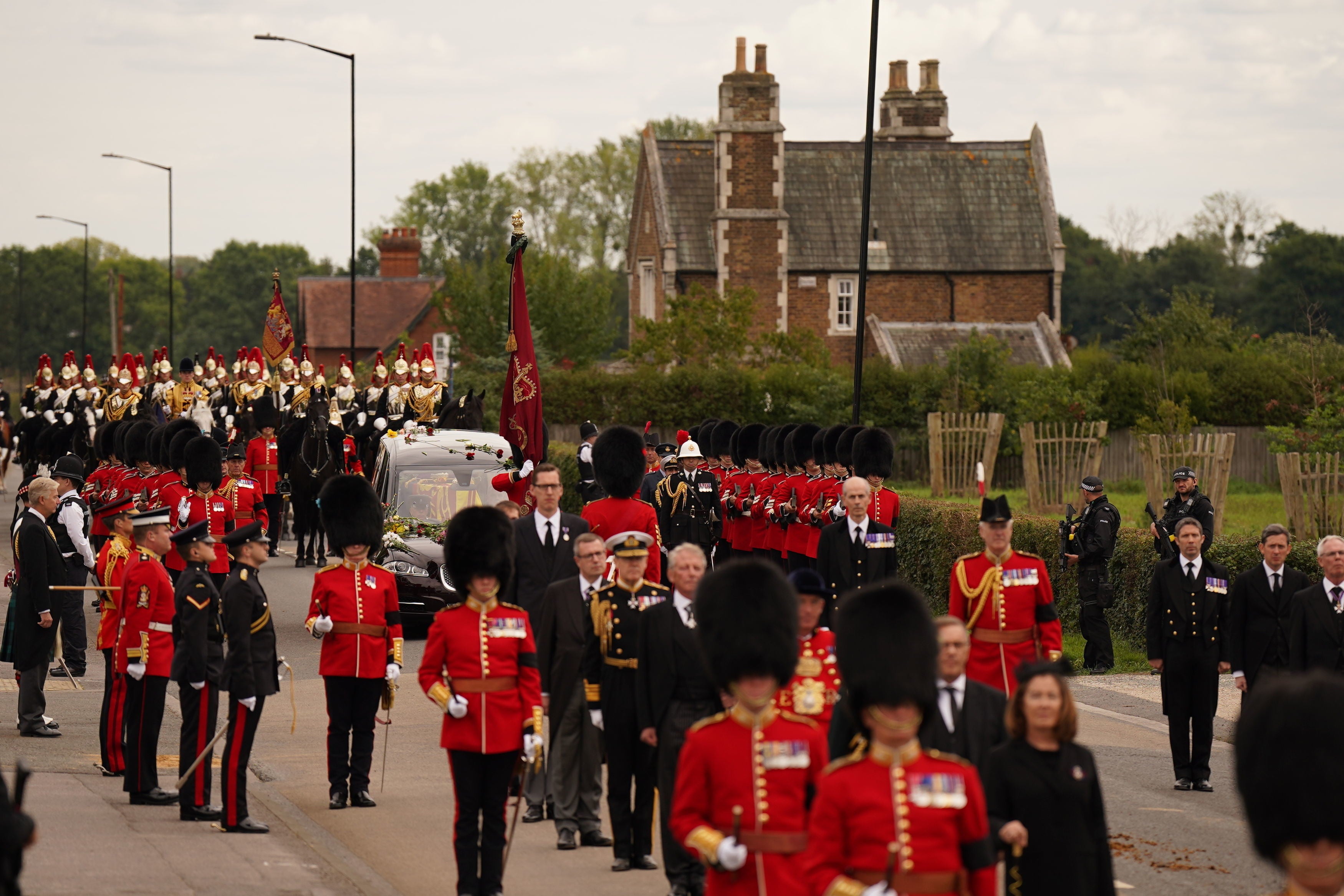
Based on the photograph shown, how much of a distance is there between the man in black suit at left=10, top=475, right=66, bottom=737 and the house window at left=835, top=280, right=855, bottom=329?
41.9 m

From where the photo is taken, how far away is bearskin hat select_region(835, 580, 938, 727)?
537cm

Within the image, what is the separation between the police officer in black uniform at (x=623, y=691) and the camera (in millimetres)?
8945

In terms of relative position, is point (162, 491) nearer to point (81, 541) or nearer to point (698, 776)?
point (81, 541)

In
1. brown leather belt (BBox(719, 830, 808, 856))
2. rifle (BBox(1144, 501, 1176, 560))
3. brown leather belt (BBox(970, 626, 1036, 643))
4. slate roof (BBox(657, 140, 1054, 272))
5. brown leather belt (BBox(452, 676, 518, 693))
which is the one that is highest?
slate roof (BBox(657, 140, 1054, 272))

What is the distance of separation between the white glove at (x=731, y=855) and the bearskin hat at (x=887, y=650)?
1.86ft

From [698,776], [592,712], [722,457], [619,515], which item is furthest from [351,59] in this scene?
[698,776]

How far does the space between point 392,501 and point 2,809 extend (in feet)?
44.3

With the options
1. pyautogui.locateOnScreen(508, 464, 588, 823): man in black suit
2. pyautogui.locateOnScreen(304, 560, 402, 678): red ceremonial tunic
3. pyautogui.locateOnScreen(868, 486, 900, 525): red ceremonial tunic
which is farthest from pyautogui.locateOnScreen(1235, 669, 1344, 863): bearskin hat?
pyautogui.locateOnScreen(868, 486, 900, 525): red ceremonial tunic

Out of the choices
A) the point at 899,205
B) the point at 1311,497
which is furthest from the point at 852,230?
the point at 1311,497

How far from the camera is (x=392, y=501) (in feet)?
60.7

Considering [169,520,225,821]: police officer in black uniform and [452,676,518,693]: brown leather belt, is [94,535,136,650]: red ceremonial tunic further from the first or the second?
[452,676,518,693]: brown leather belt

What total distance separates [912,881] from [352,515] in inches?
231

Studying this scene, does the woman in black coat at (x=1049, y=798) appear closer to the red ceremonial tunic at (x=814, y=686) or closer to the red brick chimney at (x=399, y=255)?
the red ceremonial tunic at (x=814, y=686)

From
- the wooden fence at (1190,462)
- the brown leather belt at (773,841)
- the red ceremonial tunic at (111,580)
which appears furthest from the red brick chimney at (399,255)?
the brown leather belt at (773,841)
